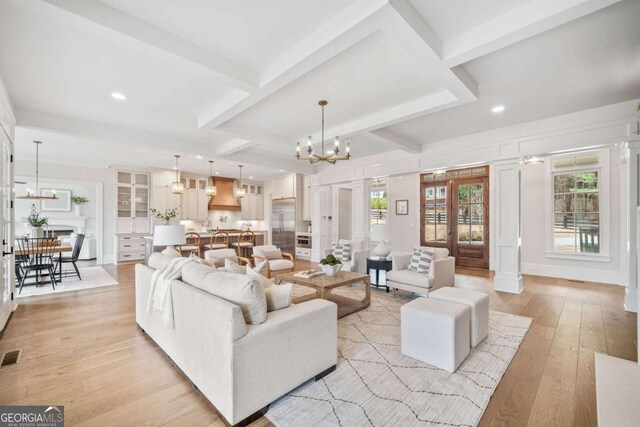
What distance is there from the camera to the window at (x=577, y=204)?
5.48 metres

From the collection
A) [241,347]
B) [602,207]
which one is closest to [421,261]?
[241,347]

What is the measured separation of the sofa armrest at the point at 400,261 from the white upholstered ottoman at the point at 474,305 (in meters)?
1.58

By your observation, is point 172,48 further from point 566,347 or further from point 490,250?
point 490,250

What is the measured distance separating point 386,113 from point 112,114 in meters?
3.94

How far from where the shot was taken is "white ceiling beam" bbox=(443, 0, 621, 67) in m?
1.90

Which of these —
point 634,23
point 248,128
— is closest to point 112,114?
point 248,128

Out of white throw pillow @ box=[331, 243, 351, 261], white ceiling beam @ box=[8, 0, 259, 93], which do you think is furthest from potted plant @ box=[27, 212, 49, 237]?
white throw pillow @ box=[331, 243, 351, 261]

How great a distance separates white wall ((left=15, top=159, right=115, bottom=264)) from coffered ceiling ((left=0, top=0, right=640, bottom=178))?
4089mm

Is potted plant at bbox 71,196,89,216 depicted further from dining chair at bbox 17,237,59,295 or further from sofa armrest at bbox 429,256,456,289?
sofa armrest at bbox 429,256,456,289

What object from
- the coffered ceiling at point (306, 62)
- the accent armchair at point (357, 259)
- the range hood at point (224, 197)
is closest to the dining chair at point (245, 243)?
the range hood at point (224, 197)

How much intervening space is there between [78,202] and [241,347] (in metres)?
9.27

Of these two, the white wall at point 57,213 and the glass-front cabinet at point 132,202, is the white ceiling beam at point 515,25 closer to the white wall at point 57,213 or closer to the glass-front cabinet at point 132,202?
the glass-front cabinet at point 132,202

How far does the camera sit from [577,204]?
18.7ft

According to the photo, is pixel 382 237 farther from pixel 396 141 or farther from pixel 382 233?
pixel 396 141
